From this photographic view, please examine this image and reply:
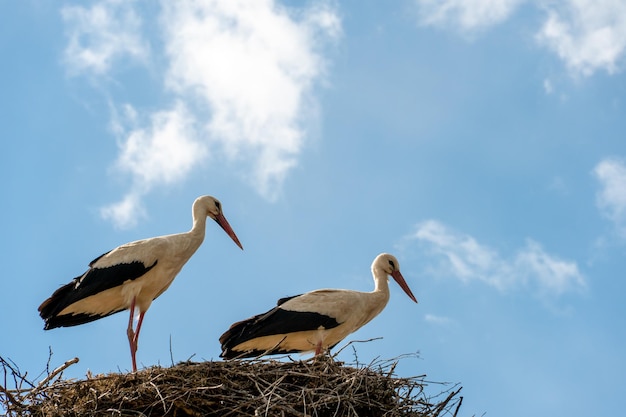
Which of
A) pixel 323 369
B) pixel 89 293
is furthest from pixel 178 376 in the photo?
pixel 89 293

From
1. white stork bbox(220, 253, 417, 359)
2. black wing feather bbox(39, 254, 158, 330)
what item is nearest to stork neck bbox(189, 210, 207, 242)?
black wing feather bbox(39, 254, 158, 330)

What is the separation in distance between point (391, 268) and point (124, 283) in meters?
2.68

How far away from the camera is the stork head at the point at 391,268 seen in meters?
11.7

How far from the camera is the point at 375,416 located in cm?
845

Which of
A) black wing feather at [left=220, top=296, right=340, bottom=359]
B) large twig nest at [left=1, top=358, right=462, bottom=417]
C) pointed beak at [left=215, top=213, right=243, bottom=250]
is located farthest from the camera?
pointed beak at [left=215, top=213, right=243, bottom=250]

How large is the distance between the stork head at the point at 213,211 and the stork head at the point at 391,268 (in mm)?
1337

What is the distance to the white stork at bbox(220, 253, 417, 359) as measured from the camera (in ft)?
33.4

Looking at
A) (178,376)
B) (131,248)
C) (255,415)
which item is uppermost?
(131,248)

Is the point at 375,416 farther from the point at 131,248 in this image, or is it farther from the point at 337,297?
the point at 131,248

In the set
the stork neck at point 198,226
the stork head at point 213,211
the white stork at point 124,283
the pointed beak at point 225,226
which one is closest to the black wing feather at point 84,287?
the white stork at point 124,283

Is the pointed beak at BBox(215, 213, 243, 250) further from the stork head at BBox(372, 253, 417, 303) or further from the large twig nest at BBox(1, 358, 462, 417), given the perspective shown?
the large twig nest at BBox(1, 358, 462, 417)

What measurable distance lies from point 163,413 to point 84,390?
665mm

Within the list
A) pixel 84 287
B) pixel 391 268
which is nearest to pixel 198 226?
pixel 84 287

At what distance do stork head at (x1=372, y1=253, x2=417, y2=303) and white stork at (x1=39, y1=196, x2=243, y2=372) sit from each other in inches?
70.1
